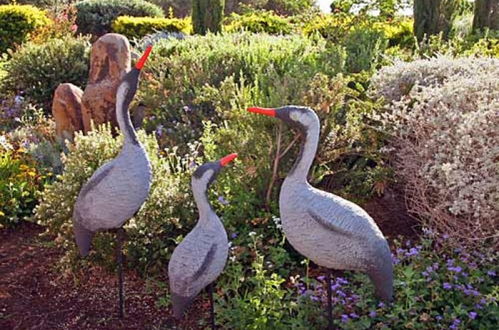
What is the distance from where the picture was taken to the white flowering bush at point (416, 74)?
16.1ft

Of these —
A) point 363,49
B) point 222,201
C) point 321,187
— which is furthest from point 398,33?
point 222,201

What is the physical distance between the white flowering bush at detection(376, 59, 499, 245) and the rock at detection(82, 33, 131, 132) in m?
2.76

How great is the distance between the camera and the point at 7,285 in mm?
3959

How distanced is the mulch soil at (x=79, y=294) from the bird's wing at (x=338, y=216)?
1.03 metres

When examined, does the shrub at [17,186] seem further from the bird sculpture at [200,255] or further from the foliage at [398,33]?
the foliage at [398,33]

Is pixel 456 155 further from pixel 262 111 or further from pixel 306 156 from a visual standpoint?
pixel 262 111

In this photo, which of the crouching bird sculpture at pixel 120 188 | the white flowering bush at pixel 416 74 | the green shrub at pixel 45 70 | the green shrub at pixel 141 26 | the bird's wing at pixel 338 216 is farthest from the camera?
the green shrub at pixel 141 26

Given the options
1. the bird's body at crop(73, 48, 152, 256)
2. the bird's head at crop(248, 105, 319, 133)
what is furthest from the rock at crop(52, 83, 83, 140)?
the bird's head at crop(248, 105, 319, 133)

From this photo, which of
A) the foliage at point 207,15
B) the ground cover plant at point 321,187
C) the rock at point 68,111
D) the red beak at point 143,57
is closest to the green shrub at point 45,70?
the rock at point 68,111

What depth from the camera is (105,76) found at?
6.09m

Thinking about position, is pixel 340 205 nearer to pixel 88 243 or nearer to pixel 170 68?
pixel 88 243

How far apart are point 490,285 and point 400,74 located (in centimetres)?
220

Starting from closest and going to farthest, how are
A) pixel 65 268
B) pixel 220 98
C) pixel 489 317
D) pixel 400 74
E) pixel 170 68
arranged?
pixel 489 317, pixel 65 268, pixel 220 98, pixel 400 74, pixel 170 68

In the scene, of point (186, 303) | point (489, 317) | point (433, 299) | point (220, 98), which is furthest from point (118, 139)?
point (489, 317)
